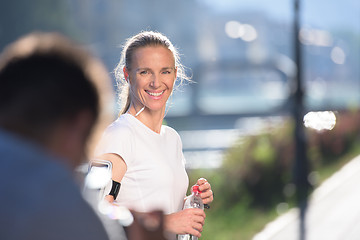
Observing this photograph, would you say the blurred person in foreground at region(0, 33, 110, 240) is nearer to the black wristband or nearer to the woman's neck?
the black wristband

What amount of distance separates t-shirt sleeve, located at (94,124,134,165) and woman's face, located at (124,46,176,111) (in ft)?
0.58

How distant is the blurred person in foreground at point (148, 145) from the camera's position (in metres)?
2.25

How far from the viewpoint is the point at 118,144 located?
7.46 feet

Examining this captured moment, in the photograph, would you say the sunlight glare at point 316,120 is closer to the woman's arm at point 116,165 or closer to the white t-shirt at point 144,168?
the white t-shirt at point 144,168

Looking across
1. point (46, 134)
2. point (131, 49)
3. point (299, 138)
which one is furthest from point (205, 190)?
point (299, 138)

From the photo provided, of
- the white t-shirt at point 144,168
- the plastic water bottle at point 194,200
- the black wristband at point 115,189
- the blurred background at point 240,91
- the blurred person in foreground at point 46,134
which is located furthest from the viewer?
the blurred background at point 240,91

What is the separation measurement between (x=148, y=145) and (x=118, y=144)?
0.14 m

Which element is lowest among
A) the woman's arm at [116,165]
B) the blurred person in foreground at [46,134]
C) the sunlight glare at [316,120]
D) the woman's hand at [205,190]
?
the blurred person in foreground at [46,134]

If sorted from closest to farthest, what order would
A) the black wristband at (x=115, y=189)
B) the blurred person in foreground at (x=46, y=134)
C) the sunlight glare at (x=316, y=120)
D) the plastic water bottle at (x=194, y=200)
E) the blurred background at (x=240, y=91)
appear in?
the blurred person in foreground at (x=46, y=134), the black wristband at (x=115, y=189), the plastic water bottle at (x=194, y=200), the sunlight glare at (x=316, y=120), the blurred background at (x=240, y=91)

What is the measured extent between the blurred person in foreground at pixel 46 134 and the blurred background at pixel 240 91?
0.61 m

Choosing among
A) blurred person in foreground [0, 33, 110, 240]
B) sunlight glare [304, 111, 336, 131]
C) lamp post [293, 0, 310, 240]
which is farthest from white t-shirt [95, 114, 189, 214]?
lamp post [293, 0, 310, 240]

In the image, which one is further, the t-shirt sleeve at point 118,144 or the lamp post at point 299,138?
the lamp post at point 299,138

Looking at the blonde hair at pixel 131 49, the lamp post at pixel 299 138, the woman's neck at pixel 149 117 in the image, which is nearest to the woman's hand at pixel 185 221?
the woman's neck at pixel 149 117

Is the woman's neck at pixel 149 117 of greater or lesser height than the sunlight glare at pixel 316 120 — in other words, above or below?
below
